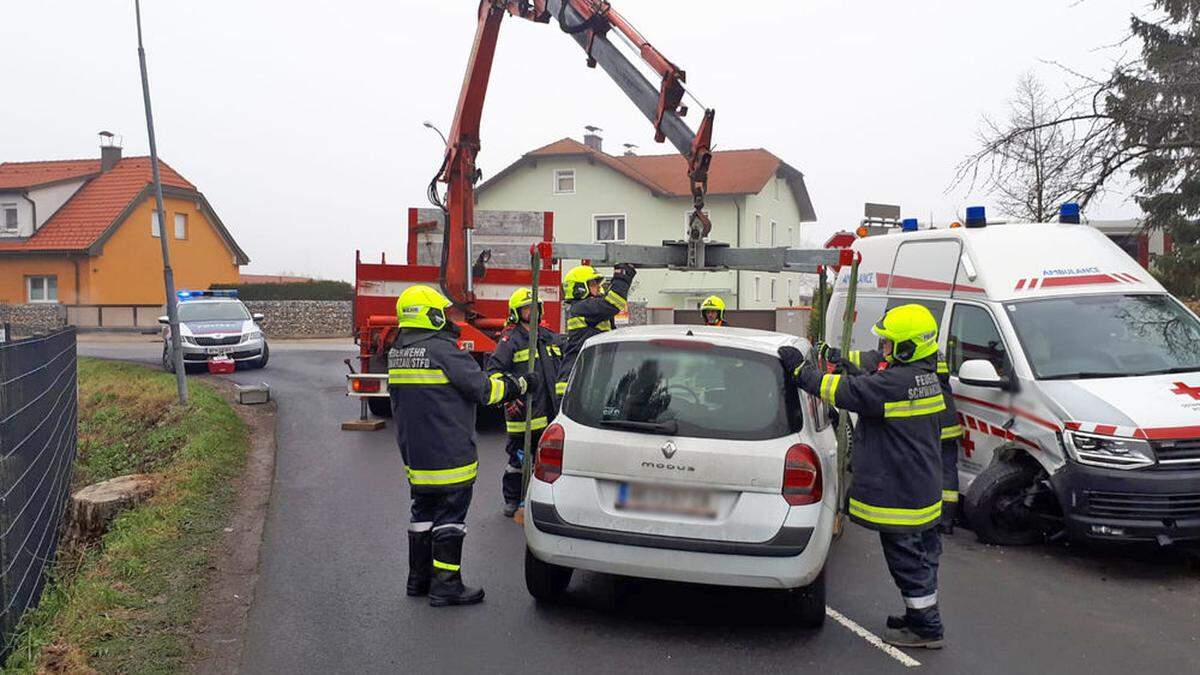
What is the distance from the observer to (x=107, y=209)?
1531 inches

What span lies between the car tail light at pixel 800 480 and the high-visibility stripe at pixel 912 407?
490 mm

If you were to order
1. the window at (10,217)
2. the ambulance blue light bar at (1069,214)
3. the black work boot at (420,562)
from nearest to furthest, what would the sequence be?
the black work boot at (420,562)
the ambulance blue light bar at (1069,214)
the window at (10,217)

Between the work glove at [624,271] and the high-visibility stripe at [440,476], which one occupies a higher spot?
the work glove at [624,271]

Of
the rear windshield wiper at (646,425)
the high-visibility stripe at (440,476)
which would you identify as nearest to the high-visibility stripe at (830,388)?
the rear windshield wiper at (646,425)

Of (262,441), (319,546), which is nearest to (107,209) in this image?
(262,441)

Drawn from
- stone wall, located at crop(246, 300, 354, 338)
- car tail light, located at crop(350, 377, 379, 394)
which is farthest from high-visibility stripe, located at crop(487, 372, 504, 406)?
stone wall, located at crop(246, 300, 354, 338)

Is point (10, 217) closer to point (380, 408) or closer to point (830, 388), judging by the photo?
point (380, 408)

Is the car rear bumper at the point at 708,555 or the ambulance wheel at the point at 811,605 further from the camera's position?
the ambulance wheel at the point at 811,605

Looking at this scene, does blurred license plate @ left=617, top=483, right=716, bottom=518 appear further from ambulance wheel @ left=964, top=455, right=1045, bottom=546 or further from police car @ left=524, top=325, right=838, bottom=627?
ambulance wheel @ left=964, top=455, right=1045, bottom=546

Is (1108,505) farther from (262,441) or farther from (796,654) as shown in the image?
(262,441)

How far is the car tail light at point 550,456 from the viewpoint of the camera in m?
5.13

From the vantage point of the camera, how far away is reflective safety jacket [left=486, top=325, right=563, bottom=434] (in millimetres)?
7330

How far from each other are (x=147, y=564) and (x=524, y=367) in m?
3.05

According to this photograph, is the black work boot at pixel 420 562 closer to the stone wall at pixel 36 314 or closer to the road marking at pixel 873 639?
the road marking at pixel 873 639
